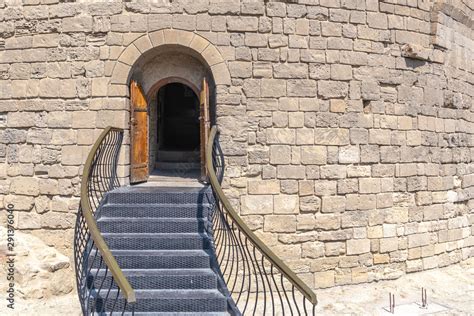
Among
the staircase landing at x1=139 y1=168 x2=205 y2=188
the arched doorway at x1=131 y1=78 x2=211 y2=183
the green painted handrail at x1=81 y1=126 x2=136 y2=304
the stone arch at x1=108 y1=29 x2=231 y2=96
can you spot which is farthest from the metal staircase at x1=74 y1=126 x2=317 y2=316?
the stone arch at x1=108 y1=29 x2=231 y2=96

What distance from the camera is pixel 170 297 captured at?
3410mm

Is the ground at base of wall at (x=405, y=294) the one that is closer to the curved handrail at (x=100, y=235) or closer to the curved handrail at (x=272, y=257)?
the curved handrail at (x=272, y=257)

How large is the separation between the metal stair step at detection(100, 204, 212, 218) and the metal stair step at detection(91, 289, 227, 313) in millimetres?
1080

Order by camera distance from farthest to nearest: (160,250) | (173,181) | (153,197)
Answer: (173,181)
(153,197)
(160,250)

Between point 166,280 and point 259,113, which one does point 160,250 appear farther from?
point 259,113

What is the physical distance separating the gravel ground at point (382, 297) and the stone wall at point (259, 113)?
0.20 m

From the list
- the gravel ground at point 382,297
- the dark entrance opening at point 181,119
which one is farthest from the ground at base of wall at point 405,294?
the dark entrance opening at point 181,119

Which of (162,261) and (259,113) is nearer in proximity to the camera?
(162,261)

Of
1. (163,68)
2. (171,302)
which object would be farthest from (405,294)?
(163,68)

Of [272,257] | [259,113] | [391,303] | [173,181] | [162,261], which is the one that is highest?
[259,113]

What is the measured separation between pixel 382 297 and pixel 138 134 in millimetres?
4269

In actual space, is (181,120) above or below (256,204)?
above

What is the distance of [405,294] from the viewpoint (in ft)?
16.0

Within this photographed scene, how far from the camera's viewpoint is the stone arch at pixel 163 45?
4988 mm
